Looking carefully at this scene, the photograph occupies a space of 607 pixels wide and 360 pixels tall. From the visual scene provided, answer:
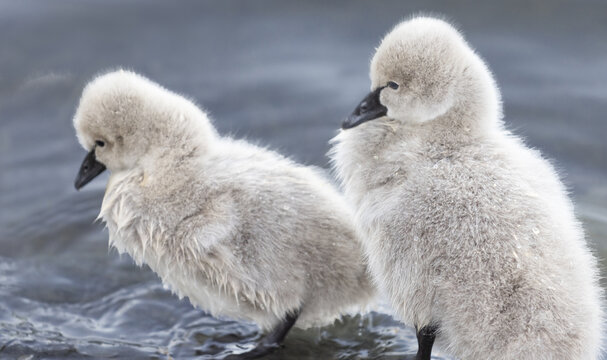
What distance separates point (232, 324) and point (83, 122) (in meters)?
1.32

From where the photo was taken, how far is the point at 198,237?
13.6ft

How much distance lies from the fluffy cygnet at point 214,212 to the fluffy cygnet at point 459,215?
296 millimetres

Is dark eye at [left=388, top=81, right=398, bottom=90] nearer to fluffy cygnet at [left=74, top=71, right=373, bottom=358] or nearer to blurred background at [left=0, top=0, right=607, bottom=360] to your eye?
fluffy cygnet at [left=74, top=71, right=373, bottom=358]

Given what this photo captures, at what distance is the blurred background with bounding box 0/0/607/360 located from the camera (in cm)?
504

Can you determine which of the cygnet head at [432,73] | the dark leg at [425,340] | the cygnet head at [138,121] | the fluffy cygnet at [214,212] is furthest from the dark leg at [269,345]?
the cygnet head at [432,73]

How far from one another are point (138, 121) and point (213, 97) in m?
2.36

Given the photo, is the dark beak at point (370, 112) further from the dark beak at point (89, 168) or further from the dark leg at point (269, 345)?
the dark beak at point (89, 168)

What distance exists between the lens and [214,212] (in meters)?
4.15

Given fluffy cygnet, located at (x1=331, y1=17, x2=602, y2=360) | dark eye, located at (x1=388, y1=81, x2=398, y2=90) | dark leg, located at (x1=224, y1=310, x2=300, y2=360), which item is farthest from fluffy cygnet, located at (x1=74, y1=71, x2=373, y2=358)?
dark eye, located at (x1=388, y1=81, x2=398, y2=90)

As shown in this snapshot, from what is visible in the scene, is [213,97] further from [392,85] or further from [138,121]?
[392,85]

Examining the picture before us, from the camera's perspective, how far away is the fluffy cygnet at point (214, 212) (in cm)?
418

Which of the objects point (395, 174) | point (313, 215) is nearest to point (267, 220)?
point (313, 215)

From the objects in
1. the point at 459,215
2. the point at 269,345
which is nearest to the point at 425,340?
the point at 459,215

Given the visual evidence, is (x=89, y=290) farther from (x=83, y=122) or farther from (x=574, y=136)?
(x=574, y=136)
